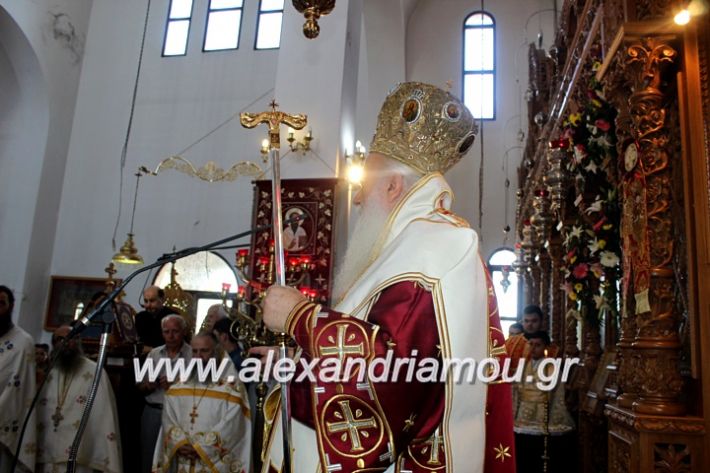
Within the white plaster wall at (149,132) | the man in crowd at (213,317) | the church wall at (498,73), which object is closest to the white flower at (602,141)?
the man in crowd at (213,317)

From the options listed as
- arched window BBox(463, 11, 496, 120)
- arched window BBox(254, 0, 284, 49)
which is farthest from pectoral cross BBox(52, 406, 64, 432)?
arched window BBox(463, 11, 496, 120)

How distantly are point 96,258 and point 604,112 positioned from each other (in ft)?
39.0

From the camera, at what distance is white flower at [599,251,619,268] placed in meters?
4.59

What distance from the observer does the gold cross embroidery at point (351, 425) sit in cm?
176

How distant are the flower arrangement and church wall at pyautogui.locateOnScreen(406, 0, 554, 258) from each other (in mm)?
10362

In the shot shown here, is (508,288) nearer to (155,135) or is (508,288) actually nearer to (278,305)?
(155,135)

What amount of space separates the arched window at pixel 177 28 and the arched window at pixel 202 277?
5015mm

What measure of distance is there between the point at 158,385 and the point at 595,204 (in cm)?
390

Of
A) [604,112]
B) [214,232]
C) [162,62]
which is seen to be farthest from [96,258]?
[604,112]

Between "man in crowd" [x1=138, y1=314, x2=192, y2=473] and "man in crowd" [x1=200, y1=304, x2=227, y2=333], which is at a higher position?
"man in crowd" [x1=200, y1=304, x2=227, y2=333]

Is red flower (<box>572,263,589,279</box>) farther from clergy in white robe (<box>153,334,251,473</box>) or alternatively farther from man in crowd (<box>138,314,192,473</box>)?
man in crowd (<box>138,314,192,473</box>)

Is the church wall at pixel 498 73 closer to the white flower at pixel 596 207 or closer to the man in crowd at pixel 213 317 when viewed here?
the man in crowd at pixel 213 317

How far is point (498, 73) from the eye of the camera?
16.7m

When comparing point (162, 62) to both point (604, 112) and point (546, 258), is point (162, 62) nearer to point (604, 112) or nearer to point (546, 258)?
point (546, 258)
